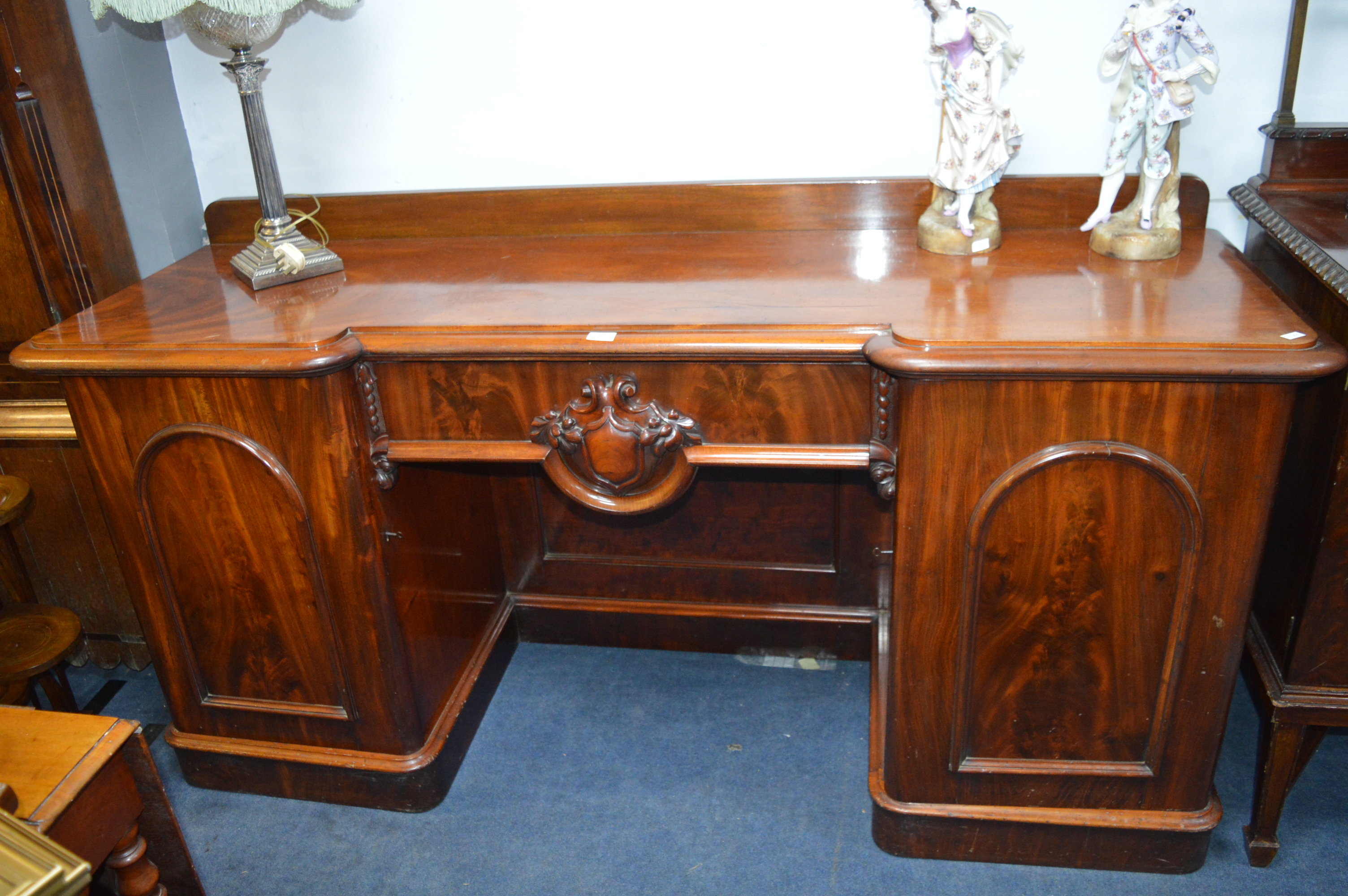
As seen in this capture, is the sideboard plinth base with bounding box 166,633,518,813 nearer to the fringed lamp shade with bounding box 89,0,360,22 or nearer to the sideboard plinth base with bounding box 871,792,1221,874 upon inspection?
the sideboard plinth base with bounding box 871,792,1221,874

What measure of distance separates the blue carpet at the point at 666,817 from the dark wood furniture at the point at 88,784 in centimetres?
49

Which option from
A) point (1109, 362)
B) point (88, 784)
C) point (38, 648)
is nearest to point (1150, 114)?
point (1109, 362)

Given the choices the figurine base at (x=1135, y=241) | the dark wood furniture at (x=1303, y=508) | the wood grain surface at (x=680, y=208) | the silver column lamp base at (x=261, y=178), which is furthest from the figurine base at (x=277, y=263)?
the dark wood furniture at (x=1303, y=508)

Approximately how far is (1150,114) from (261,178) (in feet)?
4.90

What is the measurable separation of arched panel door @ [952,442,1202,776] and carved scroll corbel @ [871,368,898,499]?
13 centimetres

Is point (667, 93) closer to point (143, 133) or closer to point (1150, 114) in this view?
point (1150, 114)

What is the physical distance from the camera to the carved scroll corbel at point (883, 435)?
1.42 metres

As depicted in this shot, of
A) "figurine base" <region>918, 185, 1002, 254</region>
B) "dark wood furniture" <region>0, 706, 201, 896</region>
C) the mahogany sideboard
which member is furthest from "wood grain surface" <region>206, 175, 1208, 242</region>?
"dark wood furniture" <region>0, 706, 201, 896</region>

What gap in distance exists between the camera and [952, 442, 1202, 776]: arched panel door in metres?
1.40

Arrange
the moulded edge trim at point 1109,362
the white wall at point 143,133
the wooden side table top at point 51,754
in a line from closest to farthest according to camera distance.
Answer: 1. the wooden side table top at point 51,754
2. the moulded edge trim at point 1109,362
3. the white wall at point 143,133

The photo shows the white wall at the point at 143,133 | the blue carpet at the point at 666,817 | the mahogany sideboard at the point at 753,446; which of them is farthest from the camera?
the white wall at the point at 143,133

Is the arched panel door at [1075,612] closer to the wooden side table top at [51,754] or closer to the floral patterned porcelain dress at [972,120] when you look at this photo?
the floral patterned porcelain dress at [972,120]

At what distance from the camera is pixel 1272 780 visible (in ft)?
5.37

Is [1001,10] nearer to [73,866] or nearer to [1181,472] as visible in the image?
[1181,472]
